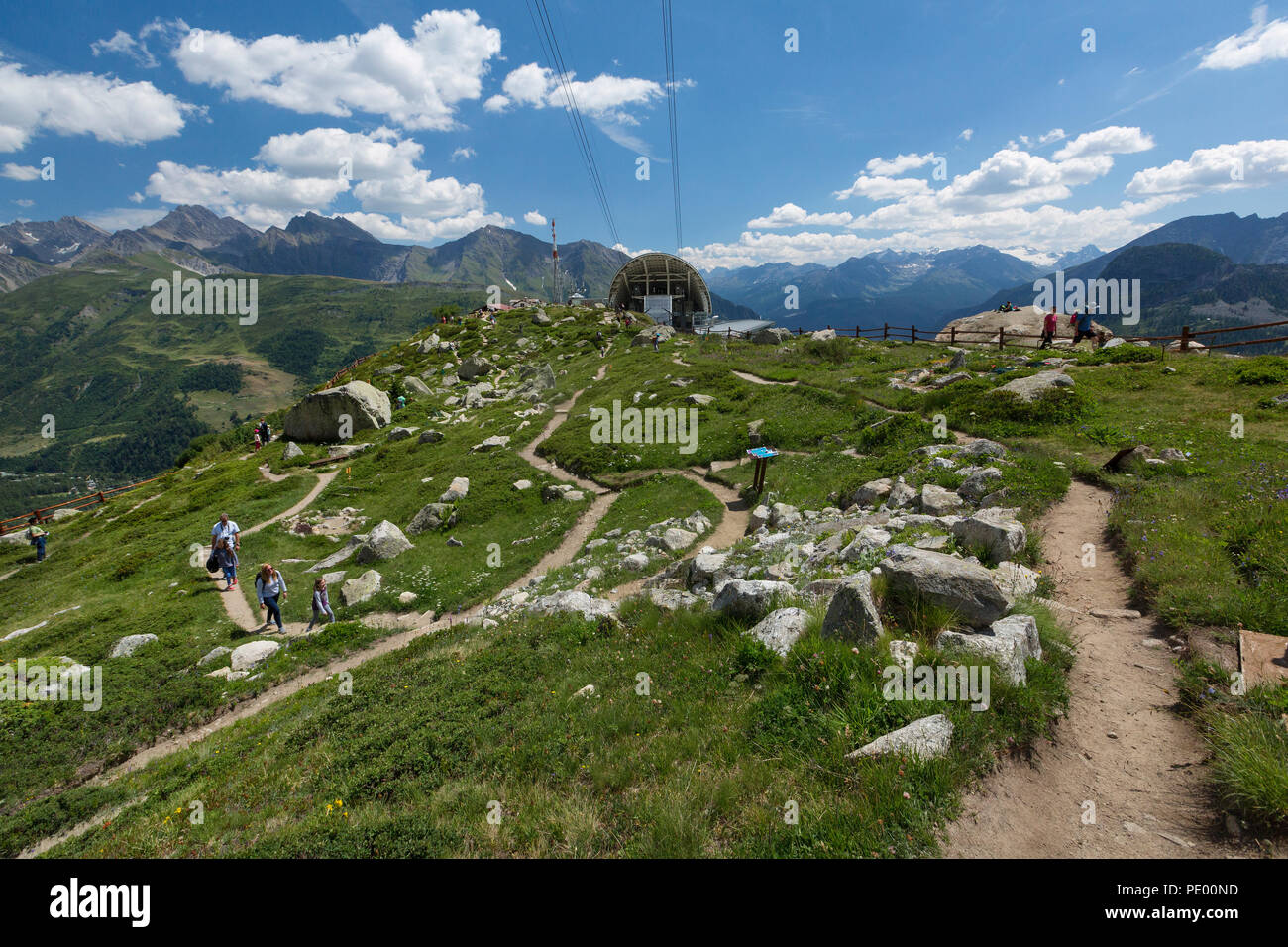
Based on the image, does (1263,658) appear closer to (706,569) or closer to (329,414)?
(706,569)

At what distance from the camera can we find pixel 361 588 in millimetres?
21234

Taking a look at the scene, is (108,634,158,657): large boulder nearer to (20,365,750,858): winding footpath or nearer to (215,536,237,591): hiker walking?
(20,365,750,858): winding footpath

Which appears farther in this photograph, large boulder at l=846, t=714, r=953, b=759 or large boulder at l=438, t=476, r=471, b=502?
large boulder at l=438, t=476, r=471, b=502

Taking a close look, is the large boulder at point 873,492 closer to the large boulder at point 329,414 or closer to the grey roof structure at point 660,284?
the large boulder at point 329,414

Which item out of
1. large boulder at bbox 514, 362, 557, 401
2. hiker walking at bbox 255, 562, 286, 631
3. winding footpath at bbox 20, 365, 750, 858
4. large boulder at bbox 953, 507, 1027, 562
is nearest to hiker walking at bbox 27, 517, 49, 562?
winding footpath at bbox 20, 365, 750, 858

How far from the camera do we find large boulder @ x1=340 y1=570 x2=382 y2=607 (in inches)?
817

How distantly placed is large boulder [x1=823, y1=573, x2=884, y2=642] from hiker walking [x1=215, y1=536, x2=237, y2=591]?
87.1 feet

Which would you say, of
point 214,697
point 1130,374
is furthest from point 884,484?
point 214,697

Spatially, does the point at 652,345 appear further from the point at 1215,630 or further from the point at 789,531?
the point at 1215,630

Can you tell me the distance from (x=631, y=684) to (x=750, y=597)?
2929 mm

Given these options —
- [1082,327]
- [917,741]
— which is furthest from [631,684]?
[1082,327]

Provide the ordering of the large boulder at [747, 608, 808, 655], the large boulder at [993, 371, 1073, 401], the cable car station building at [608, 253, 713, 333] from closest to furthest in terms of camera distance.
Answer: the large boulder at [747, 608, 808, 655] < the large boulder at [993, 371, 1073, 401] < the cable car station building at [608, 253, 713, 333]

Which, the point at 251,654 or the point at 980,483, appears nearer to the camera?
the point at 980,483
